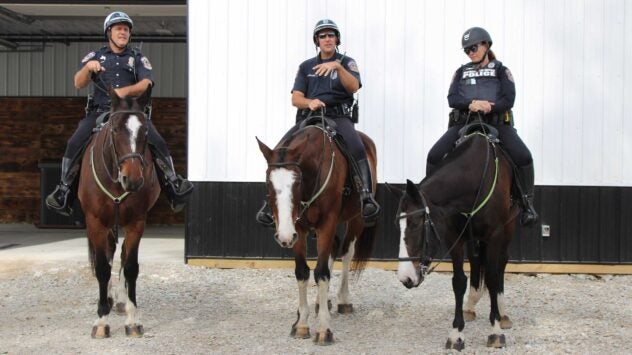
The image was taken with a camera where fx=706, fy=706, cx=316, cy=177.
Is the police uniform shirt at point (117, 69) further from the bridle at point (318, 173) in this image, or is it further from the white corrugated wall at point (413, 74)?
the white corrugated wall at point (413, 74)

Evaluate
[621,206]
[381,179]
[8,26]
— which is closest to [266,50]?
[381,179]

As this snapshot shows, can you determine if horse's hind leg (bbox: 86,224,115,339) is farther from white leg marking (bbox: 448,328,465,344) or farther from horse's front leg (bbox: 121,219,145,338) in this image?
white leg marking (bbox: 448,328,465,344)

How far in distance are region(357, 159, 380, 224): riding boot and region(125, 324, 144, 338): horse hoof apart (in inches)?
90.3

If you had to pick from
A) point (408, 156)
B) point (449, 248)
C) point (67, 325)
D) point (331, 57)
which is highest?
point (331, 57)

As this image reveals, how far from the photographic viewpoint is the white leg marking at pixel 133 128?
5.79 m

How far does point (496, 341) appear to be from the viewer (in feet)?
19.4

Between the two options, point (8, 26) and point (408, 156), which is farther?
point (8, 26)

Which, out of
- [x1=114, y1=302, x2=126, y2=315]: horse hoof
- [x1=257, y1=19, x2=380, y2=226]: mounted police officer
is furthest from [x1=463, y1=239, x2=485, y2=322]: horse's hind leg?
[x1=114, y1=302, x2=126, y2=315]: horse hoof

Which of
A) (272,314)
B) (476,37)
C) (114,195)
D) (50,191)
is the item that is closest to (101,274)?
(114,195)

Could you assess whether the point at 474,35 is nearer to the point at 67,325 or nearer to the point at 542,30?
the point at 542,30

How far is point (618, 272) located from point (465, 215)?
4.87 metres

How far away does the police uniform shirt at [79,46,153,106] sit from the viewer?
22.4ft

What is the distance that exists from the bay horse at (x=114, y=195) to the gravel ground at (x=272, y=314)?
0.37 metres

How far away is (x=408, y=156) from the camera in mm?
9836
